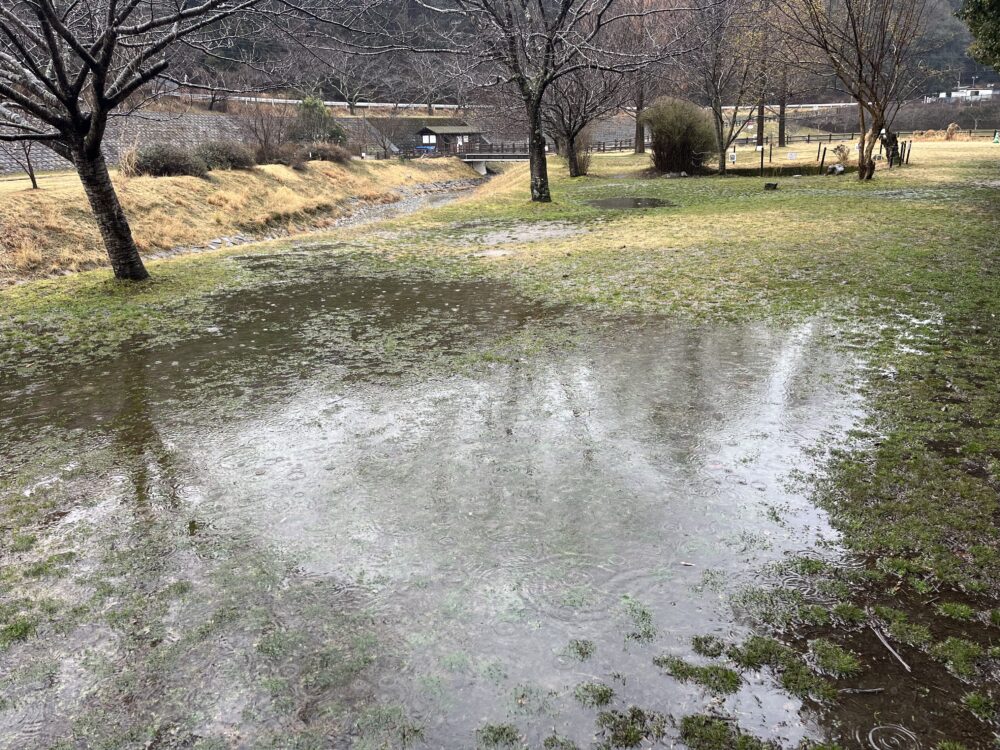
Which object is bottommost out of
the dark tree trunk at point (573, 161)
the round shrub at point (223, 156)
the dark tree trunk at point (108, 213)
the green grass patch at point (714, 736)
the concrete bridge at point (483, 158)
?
the green grass patch at point (714, 736)

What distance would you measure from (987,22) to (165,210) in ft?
71.8

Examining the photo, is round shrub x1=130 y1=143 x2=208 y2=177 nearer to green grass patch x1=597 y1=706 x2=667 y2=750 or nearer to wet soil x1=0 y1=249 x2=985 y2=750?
wet soil x1=0 y1=249 x2=985 y2=750

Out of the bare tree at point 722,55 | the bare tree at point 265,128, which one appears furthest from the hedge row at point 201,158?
the bare tree at point 722,55

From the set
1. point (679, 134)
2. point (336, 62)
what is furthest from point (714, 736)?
point (679, 134)

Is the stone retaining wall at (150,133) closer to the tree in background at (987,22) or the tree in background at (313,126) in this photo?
the tree in background at (313,126)

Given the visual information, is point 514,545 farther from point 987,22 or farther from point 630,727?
point 987,22

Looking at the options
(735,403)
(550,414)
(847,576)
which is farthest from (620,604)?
(735,403)

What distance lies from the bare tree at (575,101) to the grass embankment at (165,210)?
9.18 meters

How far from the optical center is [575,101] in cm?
2912

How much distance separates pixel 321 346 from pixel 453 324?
5.57 ft

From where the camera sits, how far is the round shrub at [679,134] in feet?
89.8

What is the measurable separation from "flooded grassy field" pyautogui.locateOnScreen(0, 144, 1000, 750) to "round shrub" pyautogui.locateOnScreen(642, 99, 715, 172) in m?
22.8

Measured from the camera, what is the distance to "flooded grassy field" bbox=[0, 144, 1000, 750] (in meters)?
2.69

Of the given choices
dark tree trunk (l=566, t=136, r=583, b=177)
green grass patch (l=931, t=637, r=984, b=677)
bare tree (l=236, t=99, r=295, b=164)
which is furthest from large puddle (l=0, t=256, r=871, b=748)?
bare tree (l=236, t=99, r=295, b=164)
